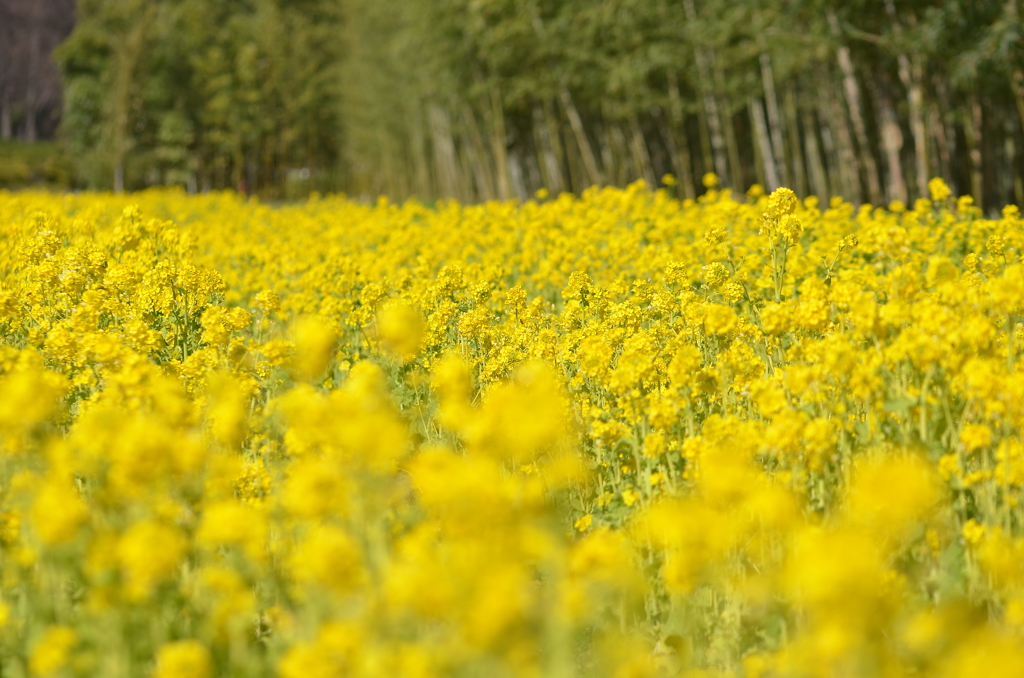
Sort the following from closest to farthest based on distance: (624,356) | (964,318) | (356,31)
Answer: (964,318) → (624,356) → (356,31)

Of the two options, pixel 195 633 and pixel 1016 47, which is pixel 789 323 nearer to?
pixel 195 633

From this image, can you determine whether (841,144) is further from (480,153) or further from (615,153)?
(480,153)

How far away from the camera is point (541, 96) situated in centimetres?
2766

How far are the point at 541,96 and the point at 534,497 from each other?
25.8 meters

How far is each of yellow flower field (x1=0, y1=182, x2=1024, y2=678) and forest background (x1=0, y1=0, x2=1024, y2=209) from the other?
8.56m

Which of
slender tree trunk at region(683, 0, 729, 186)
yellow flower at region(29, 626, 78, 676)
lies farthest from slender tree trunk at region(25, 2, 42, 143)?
yellow flower at region(29, 626, 78, 676)

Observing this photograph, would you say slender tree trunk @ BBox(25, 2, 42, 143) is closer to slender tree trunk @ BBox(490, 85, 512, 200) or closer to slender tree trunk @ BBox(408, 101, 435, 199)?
slender tree trunk @ BBox(408, 101, 435, 199)

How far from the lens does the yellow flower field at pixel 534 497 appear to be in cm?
253

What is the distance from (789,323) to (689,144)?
28.9 metres

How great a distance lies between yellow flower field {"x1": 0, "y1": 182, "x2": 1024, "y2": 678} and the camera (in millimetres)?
2533

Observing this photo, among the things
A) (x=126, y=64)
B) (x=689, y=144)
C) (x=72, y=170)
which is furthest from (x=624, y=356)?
(x=72, y=170)

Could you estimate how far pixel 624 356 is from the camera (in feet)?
15.6

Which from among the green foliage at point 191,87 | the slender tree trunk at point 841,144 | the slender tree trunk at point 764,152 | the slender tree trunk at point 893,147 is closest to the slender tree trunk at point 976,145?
the slender tree trunk at point 893,147

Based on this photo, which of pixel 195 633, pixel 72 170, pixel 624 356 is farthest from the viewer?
pixel 72 170
